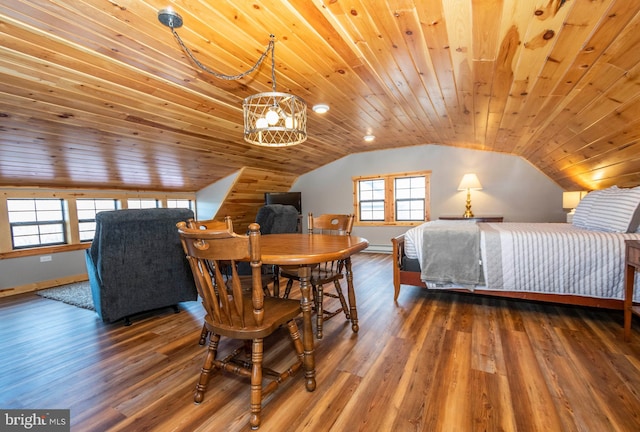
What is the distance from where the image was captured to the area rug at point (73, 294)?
326 centimetres

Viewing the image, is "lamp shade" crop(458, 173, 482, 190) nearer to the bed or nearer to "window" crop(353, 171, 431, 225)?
"window" crop(353, 171, 431, 225)

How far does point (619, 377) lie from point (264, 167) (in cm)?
487

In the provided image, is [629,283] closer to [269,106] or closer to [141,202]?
[269,106]

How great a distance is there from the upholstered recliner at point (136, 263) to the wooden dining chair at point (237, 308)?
1.38 metres

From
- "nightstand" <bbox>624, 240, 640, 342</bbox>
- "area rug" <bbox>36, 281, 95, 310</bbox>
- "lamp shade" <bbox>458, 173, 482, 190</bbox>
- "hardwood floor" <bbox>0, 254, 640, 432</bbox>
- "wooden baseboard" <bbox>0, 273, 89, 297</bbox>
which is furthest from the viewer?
"lamp shade" <bbox>458, 173, 482, 190</bbox>

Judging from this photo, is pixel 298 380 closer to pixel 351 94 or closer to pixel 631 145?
pixel 351 94

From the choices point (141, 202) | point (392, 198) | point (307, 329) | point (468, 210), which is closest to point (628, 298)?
point (307, 329)

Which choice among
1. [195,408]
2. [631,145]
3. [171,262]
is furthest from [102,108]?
[631,145]

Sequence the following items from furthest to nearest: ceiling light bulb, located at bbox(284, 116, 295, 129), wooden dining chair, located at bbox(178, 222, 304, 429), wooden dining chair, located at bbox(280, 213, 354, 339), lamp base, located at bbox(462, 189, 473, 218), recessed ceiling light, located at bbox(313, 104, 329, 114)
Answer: lamp base, located at bbox(462, 189, 473, 218) → recessed ceiling light, located at bbox(313, 104, 329, 114) → wooden dining chair, located at bbox(280, 213, 354, 339) → ceiling light bulb, located at bbox(284, 116, 295, 129) → wooden dining chair, located at bbox(178, 222, 304, 429)

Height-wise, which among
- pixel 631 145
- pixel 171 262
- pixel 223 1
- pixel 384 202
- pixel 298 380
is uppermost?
pixel 223 1

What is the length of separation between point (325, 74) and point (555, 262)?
2559mm

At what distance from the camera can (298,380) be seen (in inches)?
69.2

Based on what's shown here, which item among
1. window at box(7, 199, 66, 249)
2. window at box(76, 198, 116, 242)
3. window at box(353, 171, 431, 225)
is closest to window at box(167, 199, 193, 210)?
window at box(76, 198, 116, 242)

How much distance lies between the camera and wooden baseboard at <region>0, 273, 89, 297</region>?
3.71m
